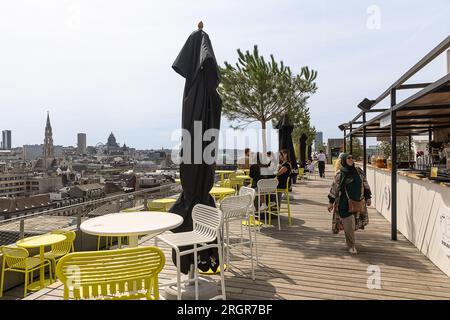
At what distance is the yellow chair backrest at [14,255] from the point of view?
4504mm

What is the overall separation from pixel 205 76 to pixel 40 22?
248 centimetres

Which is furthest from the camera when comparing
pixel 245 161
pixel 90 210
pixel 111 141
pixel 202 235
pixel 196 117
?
pixel 111 141

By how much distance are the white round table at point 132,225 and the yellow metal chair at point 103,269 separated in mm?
477

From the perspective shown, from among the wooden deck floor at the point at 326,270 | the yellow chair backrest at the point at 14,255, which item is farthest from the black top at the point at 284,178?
the yellow chair backrest at the point at 14,255

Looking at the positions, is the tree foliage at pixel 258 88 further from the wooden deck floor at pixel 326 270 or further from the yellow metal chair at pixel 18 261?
the yellow metal chair at pixel 18 261

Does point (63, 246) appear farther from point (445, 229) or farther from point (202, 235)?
point (445, 229)

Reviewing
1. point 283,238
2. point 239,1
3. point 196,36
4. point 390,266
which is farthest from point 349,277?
point 239,1

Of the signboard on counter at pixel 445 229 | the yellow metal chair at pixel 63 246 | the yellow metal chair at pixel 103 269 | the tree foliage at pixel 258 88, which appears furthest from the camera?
the tree foliage at pixel 258 88

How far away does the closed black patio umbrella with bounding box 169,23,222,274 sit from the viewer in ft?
9.98

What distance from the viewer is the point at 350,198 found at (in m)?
4.09

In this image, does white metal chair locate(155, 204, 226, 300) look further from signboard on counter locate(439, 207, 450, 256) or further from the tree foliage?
the tree foliage

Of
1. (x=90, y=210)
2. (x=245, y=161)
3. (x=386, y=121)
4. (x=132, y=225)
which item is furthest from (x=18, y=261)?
(x=245, y=161)

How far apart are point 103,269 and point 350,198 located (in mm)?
3493
